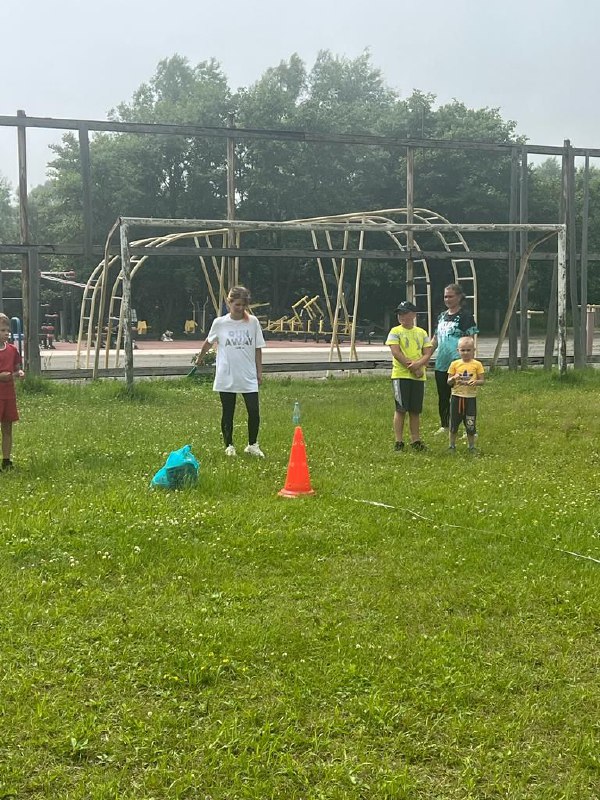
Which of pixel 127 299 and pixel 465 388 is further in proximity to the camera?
pixel 127 299

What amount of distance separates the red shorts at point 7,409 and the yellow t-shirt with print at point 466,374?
15.0ft

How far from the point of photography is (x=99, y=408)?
42.4 ft

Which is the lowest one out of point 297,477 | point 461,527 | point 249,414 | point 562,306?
point 461,527

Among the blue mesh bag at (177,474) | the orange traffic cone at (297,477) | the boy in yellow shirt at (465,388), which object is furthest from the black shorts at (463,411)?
the blue mesh bag at (177,474)

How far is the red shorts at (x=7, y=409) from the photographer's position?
312 inches

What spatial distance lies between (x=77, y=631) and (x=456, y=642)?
6.26 ft

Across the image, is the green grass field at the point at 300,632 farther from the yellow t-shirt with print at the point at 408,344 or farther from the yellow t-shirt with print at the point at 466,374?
the yellow t-shirt with print at the point at 408,344

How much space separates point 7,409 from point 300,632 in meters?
4.69

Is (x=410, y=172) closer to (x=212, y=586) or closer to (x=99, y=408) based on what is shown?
(x=99, y=408)

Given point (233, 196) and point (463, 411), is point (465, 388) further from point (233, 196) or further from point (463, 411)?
point (233, 196)

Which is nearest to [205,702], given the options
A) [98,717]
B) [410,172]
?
[98,717]

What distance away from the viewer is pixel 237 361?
912cm

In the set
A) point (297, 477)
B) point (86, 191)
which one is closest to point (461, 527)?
point (297, 477)

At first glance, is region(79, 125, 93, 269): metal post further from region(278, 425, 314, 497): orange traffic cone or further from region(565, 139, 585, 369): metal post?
region(278, 425, 314, 497): orange traffic cone
